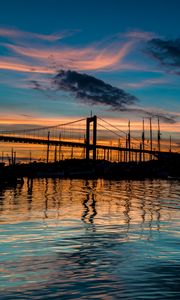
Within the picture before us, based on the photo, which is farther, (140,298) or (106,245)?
(106,245)

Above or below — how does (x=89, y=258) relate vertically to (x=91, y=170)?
below

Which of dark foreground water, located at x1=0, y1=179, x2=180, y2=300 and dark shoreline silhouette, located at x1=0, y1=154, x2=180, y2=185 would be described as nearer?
dark foreground water, located at x1=0, y1=179, x2=180, y2=300

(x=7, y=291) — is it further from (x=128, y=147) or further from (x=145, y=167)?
(x=128, y=147)

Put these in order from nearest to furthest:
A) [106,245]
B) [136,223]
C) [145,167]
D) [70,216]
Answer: [106,245]
[136,223]
[70,216]
[145,167]

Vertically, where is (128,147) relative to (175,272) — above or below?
above

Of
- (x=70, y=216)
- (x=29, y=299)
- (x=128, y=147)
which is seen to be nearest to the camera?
(x=29, y=299)

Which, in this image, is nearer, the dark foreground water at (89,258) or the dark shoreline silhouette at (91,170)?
the dark foreground water at (89,258)

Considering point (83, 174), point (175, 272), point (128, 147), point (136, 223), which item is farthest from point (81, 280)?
point (128, 147)

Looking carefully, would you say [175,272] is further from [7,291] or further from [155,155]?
[155,155]

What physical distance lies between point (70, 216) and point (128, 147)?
11599 cm

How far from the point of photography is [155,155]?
466 feet

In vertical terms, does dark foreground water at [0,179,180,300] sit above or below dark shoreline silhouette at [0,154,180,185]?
below

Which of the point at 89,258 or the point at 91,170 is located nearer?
the point at 89,258

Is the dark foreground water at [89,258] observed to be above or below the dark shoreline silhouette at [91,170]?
below
